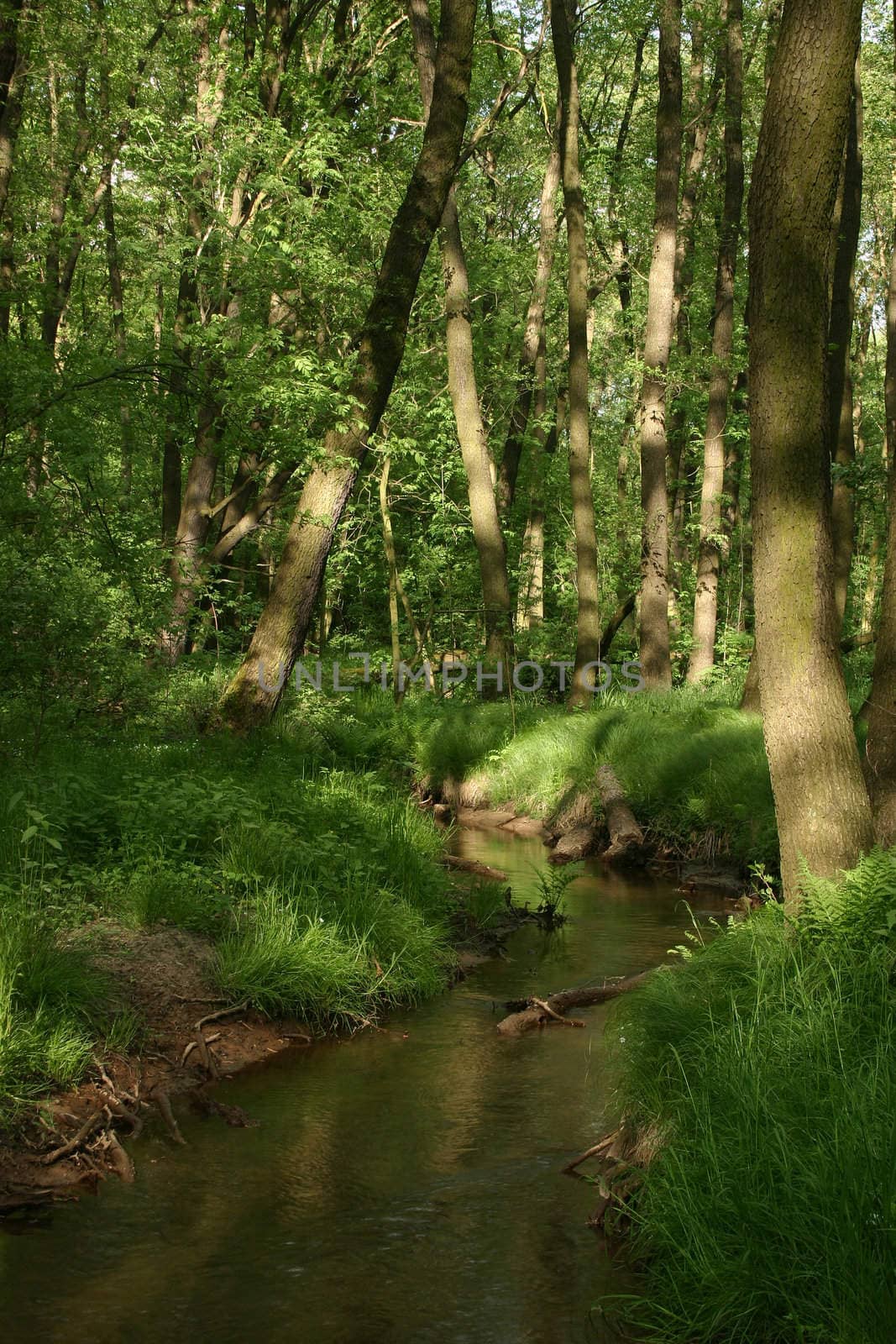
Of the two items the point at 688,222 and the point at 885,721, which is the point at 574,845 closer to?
the point at 885,721

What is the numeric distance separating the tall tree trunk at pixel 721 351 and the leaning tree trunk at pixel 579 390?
275 centimetres

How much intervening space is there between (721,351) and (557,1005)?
1479 centimetres

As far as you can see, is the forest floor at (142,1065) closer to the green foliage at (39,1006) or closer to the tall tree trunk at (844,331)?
the green foliage at (39,1006)

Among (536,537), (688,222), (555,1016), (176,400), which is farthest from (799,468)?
(536,537)

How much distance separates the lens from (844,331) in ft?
52.0

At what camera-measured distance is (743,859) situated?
37.8 feet

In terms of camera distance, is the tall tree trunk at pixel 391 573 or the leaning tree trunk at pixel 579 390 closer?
the tall tree trunk at pixel 391 573

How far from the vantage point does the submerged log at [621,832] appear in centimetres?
1223

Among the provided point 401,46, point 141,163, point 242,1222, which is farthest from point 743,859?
point 401,46

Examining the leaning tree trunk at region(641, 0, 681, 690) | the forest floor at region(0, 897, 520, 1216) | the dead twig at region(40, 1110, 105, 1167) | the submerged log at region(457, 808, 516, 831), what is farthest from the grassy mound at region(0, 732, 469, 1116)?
the leaning tree trunk at region(641, 0, 681, 690)

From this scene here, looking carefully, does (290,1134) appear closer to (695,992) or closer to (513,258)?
(695,992)

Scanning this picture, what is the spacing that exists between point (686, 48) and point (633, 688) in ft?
54.3

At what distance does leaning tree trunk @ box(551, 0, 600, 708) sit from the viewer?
57.4 feet

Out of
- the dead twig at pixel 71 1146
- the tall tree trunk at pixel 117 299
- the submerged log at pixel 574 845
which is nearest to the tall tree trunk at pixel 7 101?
the tall tree trunk at pixel 117 299
